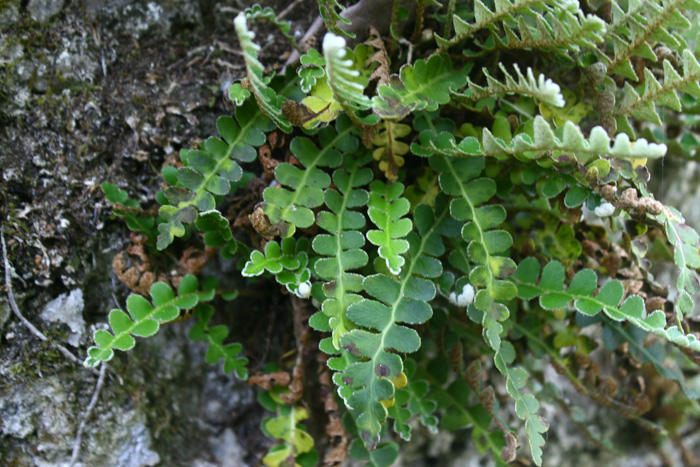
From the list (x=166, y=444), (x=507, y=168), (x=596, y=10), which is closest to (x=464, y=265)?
(x=507, y=168)

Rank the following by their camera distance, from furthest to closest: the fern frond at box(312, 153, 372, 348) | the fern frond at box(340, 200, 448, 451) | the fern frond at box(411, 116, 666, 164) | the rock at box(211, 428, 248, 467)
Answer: the rock at box(211, 428, 248, 467) < the fern frond at box(312, 153, 372, 348) < the fern frond at box(340, 200, 448, 451) < the fern frond at box(411, 116, 666, 164)

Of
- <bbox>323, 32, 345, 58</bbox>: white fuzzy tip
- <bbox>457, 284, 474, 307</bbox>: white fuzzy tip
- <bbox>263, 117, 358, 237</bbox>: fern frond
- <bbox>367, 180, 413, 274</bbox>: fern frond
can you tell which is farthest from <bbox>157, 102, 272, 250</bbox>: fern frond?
<bbox>457, 284, 474, 307</bbox>: white fuzzy tip

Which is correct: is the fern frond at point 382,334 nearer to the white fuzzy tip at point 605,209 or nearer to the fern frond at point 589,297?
the fern frond at point 589,297

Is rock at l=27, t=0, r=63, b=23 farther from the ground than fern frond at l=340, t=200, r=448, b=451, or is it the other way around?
rock at l=27, t=0, r=63, b=23

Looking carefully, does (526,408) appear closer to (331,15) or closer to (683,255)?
(683,255)

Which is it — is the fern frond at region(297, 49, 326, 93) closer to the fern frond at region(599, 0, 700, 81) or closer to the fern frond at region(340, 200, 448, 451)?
the fern frond at region(340, 200, 448, 451)

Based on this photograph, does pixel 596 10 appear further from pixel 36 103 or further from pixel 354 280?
pixel 36 103

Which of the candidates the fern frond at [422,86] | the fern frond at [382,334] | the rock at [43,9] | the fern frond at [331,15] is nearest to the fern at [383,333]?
the fern frond at [382,334]
